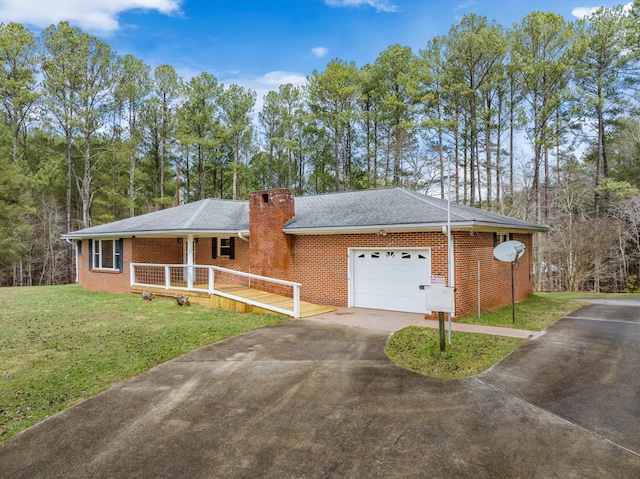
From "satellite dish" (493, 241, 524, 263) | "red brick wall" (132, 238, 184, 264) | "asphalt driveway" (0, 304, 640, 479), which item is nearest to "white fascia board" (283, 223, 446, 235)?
"satellite dish" (493, 241, 524, 263)

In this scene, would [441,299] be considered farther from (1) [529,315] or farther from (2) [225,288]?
(2) [225,288]

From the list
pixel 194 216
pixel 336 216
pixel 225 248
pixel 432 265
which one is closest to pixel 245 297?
pixel 225 248

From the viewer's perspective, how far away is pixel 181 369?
622 cm

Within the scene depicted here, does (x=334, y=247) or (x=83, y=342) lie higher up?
(x=334, y=247)

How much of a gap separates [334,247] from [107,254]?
1065cm

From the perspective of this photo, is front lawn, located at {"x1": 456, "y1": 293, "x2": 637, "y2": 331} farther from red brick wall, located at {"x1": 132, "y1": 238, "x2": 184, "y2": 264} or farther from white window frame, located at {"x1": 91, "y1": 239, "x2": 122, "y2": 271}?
white window frame, located at {"x1": 91, "y1": 239, "x2": 122, "y2": 271}

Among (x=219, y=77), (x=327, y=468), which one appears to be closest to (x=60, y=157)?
(x=219, y=77)

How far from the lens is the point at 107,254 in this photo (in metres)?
15.9

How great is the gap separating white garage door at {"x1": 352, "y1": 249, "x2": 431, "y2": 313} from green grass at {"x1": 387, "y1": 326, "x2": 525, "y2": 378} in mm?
2525

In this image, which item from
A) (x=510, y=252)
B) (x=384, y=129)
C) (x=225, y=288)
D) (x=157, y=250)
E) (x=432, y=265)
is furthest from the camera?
(x=384, y=129)

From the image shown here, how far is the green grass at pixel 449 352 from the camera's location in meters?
6.00

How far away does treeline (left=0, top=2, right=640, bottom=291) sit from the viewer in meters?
22.5

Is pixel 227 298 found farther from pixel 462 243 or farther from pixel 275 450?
pixel 275 450

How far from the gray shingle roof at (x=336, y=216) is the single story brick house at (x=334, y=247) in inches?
1.8
